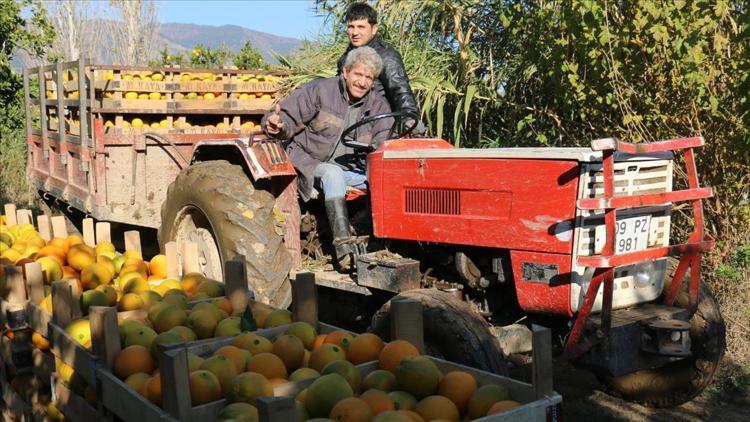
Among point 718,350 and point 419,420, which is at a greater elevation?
point 419,420

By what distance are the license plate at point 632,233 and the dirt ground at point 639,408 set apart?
70cm

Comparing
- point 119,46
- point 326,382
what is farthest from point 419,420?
point 119,46

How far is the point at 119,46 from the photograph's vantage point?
2970 cm

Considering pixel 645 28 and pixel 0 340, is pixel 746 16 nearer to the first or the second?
pixel 645 28

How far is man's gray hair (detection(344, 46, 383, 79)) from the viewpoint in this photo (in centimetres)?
506

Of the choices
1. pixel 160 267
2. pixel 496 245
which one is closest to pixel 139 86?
pixel 160 267

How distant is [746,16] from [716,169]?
4.21ft

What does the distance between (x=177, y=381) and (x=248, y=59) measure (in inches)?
314

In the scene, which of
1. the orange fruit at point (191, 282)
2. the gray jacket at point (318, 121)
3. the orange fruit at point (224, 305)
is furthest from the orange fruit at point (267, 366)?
the gray jacket at point (318, 121)

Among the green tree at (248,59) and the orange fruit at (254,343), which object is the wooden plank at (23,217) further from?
the green tree at (248,59)

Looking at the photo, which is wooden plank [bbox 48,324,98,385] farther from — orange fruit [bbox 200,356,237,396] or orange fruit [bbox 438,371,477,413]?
orange fruit [bbox 438,371,477,413]

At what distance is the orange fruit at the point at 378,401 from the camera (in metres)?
2.40

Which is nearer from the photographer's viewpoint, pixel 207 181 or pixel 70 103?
pixel 207 181

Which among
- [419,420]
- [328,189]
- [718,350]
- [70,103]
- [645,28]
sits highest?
[645,28]
